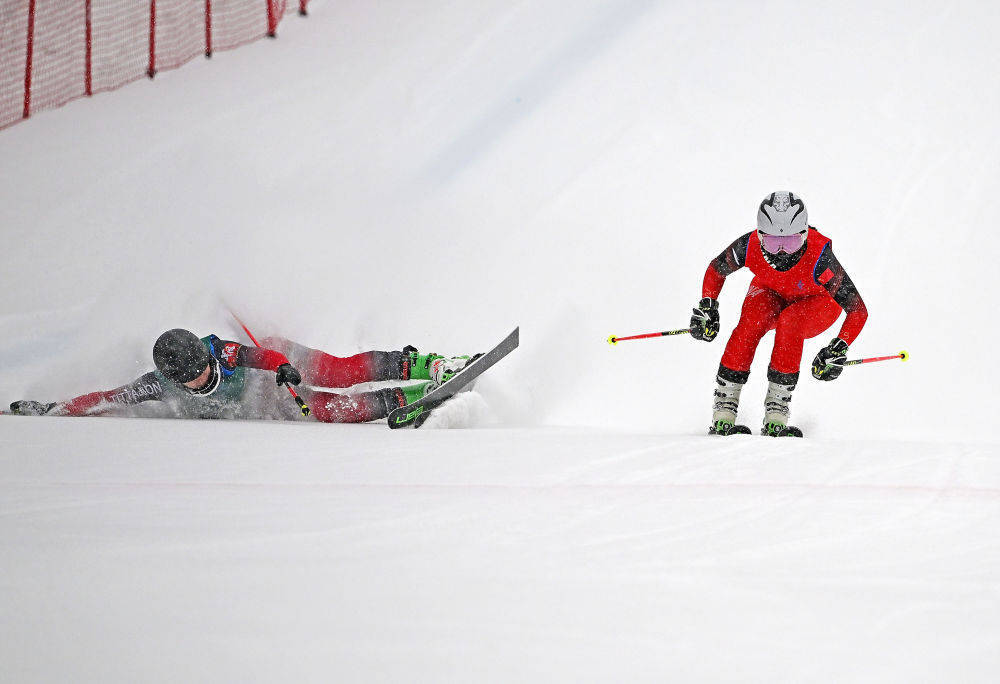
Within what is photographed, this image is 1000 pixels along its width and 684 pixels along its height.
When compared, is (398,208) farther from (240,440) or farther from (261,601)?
(261,601)

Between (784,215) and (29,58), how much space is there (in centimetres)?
674

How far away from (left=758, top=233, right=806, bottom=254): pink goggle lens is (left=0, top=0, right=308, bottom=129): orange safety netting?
6.64 metres

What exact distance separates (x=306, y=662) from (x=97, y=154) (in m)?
6.82

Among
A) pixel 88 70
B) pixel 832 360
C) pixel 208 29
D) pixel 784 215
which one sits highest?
pixel 208 29

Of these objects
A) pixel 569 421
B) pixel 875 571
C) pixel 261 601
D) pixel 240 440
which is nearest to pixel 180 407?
pixel 240 440

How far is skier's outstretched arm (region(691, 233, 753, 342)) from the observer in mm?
3555

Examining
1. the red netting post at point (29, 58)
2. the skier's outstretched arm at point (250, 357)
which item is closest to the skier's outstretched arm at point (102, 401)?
the skier's outstretched arm at point (250, 357)

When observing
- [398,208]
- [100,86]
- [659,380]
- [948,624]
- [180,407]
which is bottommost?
[948,624]

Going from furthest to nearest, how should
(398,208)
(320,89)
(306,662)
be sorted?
(320,89) → (398,208) → (306,662)

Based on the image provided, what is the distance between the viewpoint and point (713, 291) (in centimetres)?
362

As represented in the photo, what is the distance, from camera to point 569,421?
432cm

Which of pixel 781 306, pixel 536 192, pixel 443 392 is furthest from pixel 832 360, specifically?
pixel 536 192

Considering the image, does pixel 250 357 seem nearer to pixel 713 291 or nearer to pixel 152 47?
pixel 713 291

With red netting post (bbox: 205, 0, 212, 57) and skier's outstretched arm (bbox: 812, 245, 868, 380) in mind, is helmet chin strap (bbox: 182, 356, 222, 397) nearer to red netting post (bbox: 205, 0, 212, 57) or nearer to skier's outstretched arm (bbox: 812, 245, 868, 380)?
skier's outstretched arm (bbox: 812, 245, 868, 380)
